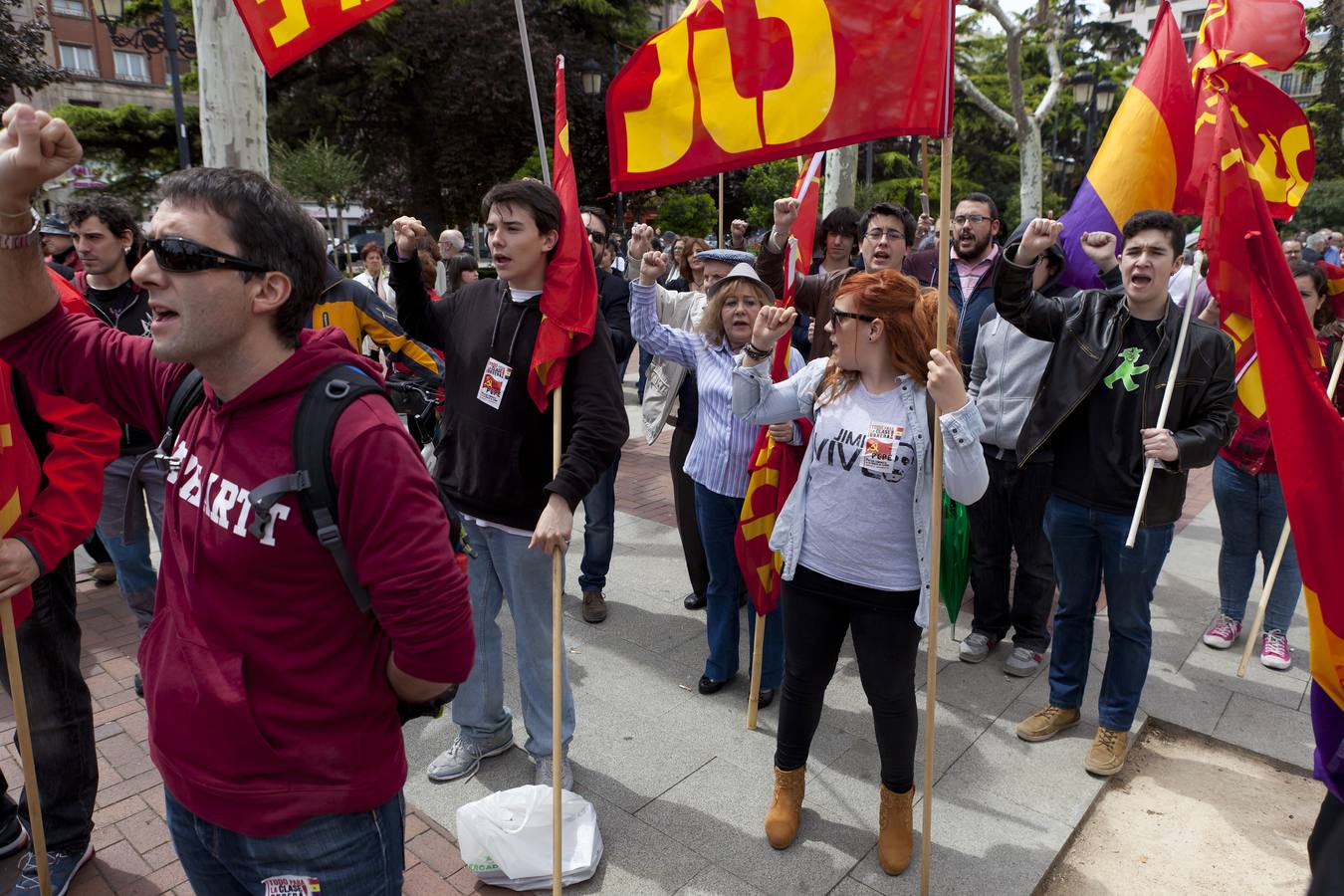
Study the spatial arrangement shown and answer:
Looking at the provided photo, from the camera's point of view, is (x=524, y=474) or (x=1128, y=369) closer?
(x=524, y=474)

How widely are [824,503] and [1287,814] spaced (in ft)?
7.45

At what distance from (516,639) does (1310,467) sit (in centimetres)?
258

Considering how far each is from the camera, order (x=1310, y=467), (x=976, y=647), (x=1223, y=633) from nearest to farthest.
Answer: (x=1310, y=467)
(x=976, y=647)
(x=1223, y=633)

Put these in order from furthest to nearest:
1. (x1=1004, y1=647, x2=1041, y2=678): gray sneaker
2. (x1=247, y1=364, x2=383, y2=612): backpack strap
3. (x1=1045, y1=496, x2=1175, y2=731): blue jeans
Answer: (x1=1004, y1=647, x2=1041, y2=678): gray sneaker, (x1=1045, y1=496, x2=1175, y2=731): blue jeans, (x1=247, y1=364, x2=383, y2=612): backpack strap

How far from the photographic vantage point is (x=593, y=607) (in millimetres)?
4906

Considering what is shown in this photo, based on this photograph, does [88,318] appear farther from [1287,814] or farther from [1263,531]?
[1263,531]

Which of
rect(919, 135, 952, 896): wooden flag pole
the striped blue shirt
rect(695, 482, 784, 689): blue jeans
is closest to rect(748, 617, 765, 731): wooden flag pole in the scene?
rect(695, 482, 784, 689): blue jeans

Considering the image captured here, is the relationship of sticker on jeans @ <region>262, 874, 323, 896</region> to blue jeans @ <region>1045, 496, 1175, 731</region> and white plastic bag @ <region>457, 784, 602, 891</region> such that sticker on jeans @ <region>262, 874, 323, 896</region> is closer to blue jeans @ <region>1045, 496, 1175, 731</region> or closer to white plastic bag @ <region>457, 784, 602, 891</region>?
white plastic bag @ <region>457, 784, 602, 891</region>

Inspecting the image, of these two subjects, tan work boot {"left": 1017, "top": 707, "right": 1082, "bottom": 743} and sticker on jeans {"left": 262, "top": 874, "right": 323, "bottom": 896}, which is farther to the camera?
tan work boot {"left": 1017, "top": 707, "right": 1082, "bottom": 743}

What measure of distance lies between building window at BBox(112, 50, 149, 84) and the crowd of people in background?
155 ft

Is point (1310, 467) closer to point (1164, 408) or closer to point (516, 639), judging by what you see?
point (1164, 408)

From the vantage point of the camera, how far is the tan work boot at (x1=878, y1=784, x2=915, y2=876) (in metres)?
2.96

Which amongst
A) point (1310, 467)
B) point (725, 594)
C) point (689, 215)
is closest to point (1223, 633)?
point (725, 594)

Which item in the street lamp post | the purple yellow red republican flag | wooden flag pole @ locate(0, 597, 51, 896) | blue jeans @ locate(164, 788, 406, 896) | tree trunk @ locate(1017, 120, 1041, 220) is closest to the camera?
blue jeans @ locate(164, 788, 406, 896)
